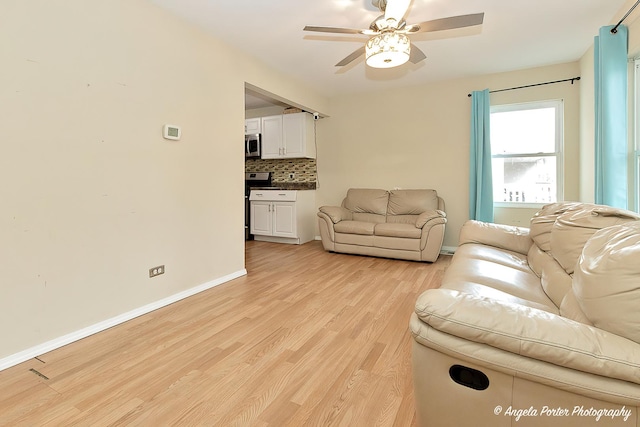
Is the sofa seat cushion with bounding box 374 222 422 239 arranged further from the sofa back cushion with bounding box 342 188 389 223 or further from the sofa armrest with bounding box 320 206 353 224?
the sofa armrest with bounding box 320 206 353 224

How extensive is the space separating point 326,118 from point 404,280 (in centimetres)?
344

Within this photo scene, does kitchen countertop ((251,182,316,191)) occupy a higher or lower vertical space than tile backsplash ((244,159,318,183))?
lower

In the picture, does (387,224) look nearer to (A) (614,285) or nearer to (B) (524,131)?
(B) (524,131)

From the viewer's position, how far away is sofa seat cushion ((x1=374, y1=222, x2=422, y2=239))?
13.1ft

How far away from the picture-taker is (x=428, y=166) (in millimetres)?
4773

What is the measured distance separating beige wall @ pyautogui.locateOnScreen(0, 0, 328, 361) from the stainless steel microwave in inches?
97.0

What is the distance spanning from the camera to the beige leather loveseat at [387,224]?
4.00 meters

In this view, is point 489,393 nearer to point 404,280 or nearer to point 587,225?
point 587,225

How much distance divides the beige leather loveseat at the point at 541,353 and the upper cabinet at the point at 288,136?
4.59m

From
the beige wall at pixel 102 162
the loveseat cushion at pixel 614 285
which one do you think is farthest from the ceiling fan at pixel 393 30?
the loveseat cushion at pixel 614 285

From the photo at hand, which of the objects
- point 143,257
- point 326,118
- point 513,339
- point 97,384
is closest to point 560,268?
point 513,339

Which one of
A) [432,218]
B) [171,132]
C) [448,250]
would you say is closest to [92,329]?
[171,132]

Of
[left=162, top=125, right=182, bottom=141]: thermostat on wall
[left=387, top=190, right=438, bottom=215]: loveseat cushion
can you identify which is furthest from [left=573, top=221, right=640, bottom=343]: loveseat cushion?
[left=387, top=190, right=438, bottom=215]: loveseat cushion

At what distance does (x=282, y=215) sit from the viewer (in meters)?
5.27
